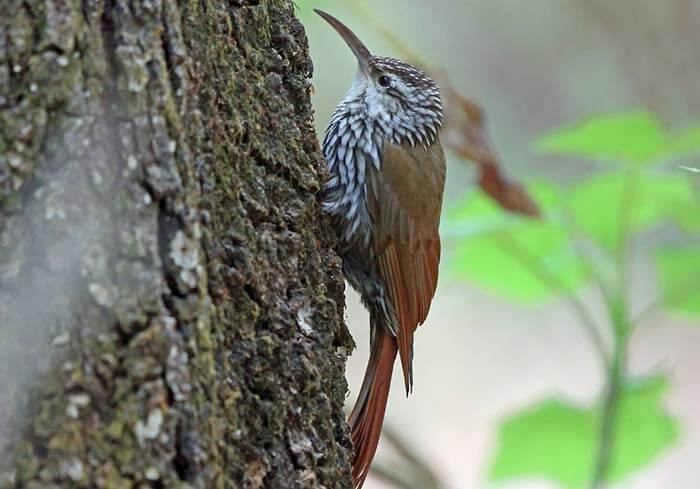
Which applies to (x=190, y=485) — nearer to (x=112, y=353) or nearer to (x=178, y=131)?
(x=112, y=353)

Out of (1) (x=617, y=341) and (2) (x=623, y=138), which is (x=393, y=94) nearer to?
(2) (x=623, y=138)

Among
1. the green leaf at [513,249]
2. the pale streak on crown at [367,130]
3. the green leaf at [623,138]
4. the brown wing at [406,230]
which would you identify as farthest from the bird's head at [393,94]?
the green leaf at [623,138]

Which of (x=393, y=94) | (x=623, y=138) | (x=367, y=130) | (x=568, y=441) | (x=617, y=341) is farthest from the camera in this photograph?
(x=568, y=441)

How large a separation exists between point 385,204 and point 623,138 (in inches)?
40.2

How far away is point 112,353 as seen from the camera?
5.24 feet

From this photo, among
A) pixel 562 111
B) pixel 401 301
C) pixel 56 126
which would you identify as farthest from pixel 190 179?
pixel 562 111

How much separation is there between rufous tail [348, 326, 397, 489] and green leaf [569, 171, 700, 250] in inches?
48.5

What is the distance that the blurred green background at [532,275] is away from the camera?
13.9 feet

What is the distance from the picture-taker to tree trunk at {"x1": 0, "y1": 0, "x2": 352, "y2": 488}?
1.56m

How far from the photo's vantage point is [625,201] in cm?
383

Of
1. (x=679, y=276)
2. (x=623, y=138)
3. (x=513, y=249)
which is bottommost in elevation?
(x=513, y=249)

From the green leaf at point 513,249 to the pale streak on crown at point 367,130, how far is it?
1.25 feet

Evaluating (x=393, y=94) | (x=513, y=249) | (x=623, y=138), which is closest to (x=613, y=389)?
(x=513, y=249)

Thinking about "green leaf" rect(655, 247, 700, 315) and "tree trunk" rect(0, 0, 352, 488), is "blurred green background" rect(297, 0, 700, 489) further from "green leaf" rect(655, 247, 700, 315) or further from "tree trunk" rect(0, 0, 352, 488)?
"tree trunk" rect(0, 0, 352, 488)
